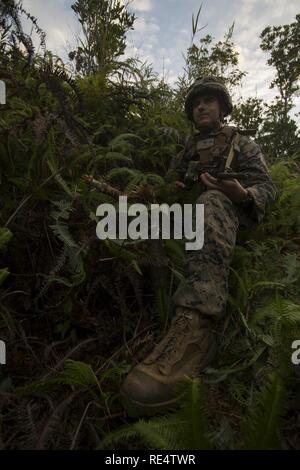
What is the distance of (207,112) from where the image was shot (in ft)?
9.36

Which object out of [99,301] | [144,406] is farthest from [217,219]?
[144,406]

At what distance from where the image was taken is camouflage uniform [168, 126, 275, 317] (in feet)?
6.18

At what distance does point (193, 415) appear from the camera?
47.4 inches

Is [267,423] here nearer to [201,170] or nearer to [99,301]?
[99,301]

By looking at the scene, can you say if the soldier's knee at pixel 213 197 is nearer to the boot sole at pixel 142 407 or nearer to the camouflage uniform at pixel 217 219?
the camouflage uniform at pixel 217 219

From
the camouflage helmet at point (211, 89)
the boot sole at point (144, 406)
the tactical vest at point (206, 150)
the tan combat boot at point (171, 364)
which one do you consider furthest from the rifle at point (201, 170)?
the boot sole at point (144, 406)

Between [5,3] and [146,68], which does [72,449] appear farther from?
[146,68]

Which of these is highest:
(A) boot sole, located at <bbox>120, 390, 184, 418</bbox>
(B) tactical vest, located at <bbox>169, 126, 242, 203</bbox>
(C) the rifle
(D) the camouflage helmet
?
(D) the camouflage helmet

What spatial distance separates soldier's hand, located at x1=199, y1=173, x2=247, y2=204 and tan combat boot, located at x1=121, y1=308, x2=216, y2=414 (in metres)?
0.76

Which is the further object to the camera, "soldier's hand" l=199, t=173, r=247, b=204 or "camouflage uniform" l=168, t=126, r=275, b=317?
"soldier's hand" l=199, t=173, r=247, b=204

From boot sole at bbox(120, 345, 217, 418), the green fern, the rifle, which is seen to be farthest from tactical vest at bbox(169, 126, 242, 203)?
the green fern

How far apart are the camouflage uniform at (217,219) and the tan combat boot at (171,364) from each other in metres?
0.09

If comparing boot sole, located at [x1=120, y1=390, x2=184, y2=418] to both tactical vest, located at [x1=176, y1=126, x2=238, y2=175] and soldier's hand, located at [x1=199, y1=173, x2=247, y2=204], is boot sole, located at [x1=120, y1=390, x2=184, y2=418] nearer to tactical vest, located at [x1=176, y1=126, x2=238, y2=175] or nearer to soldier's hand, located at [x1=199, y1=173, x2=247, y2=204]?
soldier's hand, located at [x1=199, y1=173, x2=247, y2=204]

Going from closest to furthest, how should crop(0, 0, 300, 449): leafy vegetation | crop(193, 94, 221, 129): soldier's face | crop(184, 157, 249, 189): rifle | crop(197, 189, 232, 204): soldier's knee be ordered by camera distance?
crop(0, 0, 300, 449): leafy vegetation → crop(197, 189, 232, 204): soldier's knee → crop(184, 157, 249, 189): rifle → crop(193, 94, 221, 129): soldier's face
